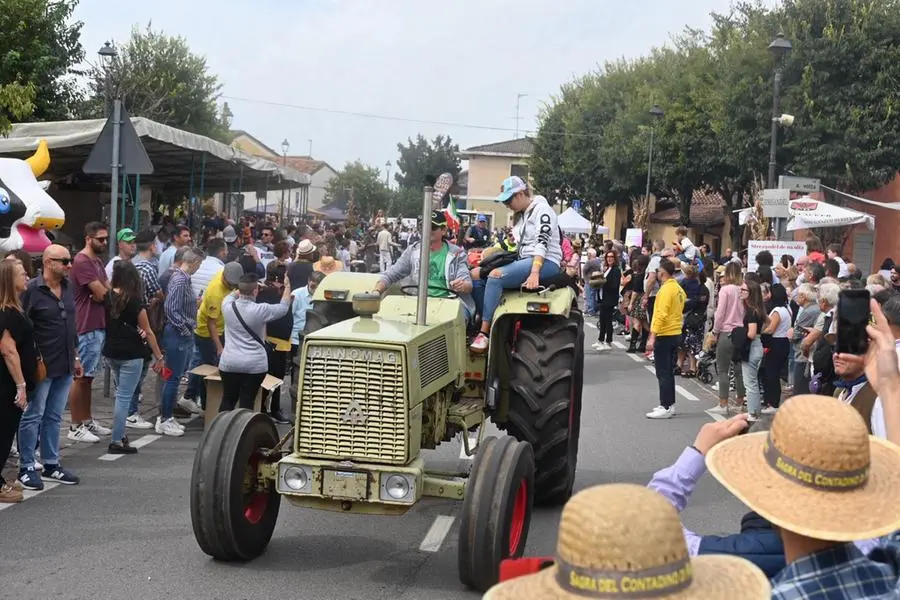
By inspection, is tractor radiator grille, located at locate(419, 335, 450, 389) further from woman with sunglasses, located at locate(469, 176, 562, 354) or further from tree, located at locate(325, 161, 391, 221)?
tree, located at locate(325, 161, 391, 221)

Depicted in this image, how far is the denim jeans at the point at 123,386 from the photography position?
10.1m

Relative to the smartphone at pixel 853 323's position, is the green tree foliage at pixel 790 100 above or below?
above

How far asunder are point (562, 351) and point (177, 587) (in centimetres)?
312

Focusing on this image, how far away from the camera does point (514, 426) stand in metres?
8.21

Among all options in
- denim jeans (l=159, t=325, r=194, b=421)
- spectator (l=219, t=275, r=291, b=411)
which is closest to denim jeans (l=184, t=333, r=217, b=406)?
denim jeans (l=159, t=325, r=194, b=421)

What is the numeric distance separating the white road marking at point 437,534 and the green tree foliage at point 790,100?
27977mm

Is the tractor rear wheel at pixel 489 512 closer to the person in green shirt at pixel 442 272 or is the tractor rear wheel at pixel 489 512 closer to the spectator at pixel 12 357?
the person in green shirt at pixel 442 272

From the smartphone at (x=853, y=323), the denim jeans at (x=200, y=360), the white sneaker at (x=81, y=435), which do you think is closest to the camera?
the smartphone at (x=853, y=323)

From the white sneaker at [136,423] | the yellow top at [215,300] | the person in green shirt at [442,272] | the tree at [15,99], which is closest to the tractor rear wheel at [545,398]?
the person in green shirt at [442,272]

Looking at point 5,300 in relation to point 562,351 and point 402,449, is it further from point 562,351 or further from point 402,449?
point 562,351

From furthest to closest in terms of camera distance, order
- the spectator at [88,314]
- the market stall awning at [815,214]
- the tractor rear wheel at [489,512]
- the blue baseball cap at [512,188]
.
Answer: the market stall awning at [815,214] → the spectator at [88,314] → the blue baseball cap at [512,188] → the tractor rear wheel at [489,512]

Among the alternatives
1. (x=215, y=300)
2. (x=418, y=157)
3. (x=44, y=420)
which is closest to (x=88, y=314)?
(x=215, y=300)

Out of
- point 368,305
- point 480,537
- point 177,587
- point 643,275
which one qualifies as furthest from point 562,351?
point 643,275

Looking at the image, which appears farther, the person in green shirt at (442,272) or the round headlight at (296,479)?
the person in green shirt at (442,272)
